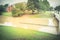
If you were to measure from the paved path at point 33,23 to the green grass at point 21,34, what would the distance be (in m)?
0.05

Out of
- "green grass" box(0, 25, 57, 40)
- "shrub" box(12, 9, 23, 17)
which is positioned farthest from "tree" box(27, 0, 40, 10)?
"green grass" box(0, 25, 57, 40)

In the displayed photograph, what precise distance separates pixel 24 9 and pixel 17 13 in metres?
0.11

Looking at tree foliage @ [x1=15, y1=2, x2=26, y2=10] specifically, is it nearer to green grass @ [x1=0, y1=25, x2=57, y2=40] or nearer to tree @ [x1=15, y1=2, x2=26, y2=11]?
tree @ [x1=15, y1=2, x2=26, y2=11]

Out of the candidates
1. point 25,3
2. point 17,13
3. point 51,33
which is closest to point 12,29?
point 17,13

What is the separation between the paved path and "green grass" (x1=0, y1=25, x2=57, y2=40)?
0.05m

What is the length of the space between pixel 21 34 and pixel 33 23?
0.71ft

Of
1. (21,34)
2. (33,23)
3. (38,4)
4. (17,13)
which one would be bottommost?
(21,34)

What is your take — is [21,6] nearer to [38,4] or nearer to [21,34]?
[38,4]

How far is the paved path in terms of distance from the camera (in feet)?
5.68

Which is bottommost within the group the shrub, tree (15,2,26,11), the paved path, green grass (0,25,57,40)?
green grass (0,25,57,40)

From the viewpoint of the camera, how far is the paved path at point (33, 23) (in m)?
1.73

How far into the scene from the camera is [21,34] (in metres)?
1.74

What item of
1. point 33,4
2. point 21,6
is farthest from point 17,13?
point 33,4

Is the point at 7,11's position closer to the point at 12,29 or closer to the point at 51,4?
the point at 12,29
